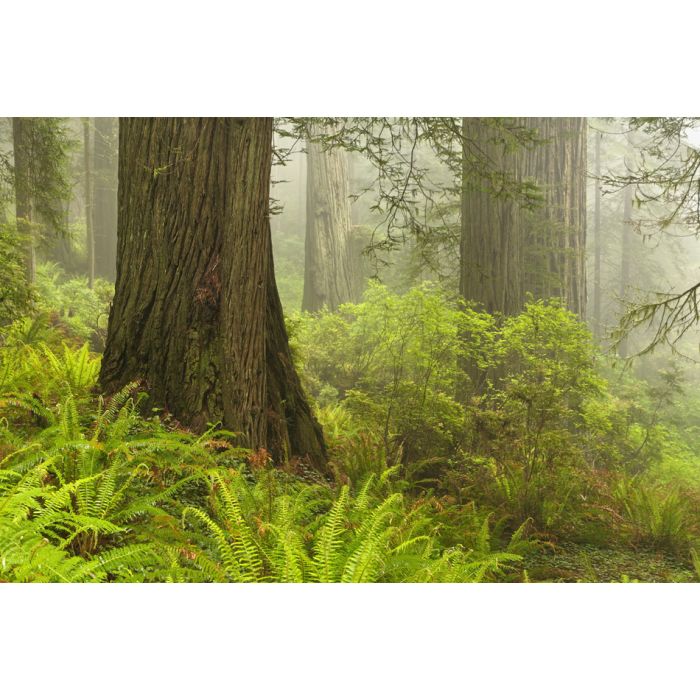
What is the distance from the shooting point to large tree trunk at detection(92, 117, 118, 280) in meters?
4.00

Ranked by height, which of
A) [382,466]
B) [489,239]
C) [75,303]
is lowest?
[382,466]

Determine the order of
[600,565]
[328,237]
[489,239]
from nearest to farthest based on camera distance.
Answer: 1. [600,565]
2. [489,239]
3. [328,237]

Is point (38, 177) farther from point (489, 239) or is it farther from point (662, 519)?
point (662, 519)


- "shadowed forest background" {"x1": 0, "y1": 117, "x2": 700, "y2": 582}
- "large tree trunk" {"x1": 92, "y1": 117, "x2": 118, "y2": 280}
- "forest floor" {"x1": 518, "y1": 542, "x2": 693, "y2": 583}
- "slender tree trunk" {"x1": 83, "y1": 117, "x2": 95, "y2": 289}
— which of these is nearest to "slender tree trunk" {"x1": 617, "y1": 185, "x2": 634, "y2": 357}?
"shadowed forest background" {"x1": 0, "y1": 117, "x2": 700, "y2": 582}

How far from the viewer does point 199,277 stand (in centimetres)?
365

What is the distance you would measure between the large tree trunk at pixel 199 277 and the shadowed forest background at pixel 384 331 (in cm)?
1

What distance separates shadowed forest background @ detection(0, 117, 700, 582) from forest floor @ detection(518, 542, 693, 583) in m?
0.01

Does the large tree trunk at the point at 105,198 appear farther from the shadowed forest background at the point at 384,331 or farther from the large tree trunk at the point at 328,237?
the large tree trunk at the point at 328,237

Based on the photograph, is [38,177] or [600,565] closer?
[600,565]

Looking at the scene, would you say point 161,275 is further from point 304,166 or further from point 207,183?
point 304,166

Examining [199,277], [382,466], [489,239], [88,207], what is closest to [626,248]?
[489,239]

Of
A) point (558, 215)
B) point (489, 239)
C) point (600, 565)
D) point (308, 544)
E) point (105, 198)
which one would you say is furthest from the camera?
point (489, 239)

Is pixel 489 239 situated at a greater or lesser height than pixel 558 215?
lesser

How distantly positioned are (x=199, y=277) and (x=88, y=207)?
1191mm
